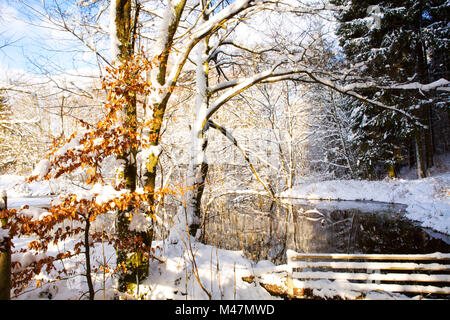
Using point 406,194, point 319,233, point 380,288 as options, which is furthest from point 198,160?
point 406,194

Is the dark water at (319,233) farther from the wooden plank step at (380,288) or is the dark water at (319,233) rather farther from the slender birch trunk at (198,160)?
the wooden plank step at (380,288)

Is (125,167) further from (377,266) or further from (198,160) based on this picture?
(377,266)

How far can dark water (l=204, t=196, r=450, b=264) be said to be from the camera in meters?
7.56

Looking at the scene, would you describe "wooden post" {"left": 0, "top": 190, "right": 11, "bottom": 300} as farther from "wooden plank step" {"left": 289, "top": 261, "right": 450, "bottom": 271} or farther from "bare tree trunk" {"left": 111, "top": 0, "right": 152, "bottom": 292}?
"wooden plank step" {"left": 289, "top": 261, "right": 450, "bottom": 271}

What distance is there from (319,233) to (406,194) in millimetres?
8116

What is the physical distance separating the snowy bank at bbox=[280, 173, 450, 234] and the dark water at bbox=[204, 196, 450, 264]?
640 millimetres

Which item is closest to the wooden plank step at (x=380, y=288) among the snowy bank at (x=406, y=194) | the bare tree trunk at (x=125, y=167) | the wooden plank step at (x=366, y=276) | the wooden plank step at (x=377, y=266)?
the wooden plank step at (x=366, y=276)

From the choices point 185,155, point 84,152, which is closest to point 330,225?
point 185,155

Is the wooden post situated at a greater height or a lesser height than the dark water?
greater

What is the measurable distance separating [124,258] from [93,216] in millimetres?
1151

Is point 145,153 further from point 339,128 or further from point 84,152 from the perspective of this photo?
point 339,128

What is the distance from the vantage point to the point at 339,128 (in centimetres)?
1784

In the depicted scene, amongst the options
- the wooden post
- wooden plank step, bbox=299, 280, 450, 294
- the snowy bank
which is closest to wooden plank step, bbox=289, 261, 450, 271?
wooden plank step, bbox=299, 280, 450, 294

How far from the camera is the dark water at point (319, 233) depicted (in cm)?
756
